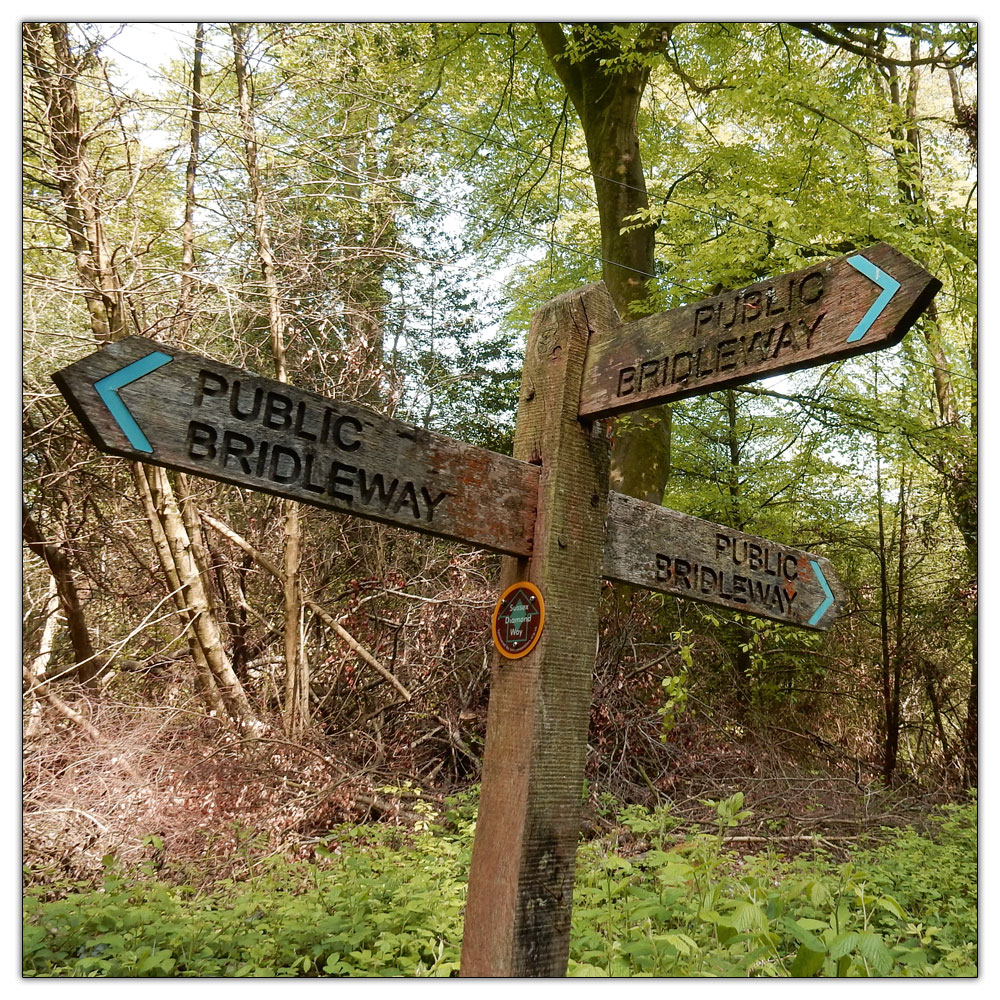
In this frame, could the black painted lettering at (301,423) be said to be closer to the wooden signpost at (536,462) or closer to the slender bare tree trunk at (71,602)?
the wooden signpost at (536,462)

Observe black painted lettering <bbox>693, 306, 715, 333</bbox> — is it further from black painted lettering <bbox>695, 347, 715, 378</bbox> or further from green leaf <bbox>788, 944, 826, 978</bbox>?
green leaf <bbox>788, 944, 826, 978</bbox>

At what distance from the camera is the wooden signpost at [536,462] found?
64.1 inches

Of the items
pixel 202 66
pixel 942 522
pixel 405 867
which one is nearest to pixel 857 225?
pixel 942 522

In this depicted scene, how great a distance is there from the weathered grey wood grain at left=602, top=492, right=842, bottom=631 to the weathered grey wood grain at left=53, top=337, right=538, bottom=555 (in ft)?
1.20

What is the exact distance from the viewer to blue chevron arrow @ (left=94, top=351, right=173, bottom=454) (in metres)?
1.50

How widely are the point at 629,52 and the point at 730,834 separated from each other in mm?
6009

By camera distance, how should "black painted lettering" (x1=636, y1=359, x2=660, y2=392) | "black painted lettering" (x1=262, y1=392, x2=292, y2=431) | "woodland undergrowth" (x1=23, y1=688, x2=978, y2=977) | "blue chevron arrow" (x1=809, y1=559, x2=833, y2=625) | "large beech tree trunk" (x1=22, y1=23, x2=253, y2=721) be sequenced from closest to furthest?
"black painted lettering" (x1=262, y1=392, x2=292, y2=431)
"black painted lettering" (x1=636, y1=359, x2=660, y2=392)
"woodland undergrowth" (x1=23, y1=688, x2=978, y2=977)
"blue chevron arrow" (x1=809, y1=559, x2=833, y2=625)
"large beech tree trunk" (x1=22, y1=23, x2=253, y2=721)

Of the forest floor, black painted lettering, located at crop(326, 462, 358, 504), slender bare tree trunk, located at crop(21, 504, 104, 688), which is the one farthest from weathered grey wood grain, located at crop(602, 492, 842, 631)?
slender bare tree trunk, located at crop(21, 504, 104, 688)

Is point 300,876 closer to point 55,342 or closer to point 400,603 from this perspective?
point 400,603

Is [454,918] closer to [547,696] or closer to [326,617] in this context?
[547,696]

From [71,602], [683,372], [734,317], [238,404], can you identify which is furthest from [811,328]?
[71,602]

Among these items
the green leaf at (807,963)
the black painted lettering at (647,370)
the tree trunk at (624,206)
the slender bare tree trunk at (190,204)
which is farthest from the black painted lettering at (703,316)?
the tree trunk at (624,206)

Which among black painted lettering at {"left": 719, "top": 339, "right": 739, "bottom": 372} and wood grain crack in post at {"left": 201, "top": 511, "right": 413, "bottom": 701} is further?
wood grain crack in post at {"left": 201, "top": 511, "right": 413, "bottom": 701}

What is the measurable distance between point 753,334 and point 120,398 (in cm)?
138
